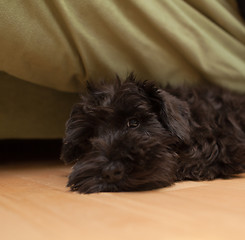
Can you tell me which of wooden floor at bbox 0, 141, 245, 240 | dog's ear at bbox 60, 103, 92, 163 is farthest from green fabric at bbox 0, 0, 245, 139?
wooden floor at bbox 0, 141, 245, 240

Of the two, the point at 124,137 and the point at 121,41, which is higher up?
the point at 121,41

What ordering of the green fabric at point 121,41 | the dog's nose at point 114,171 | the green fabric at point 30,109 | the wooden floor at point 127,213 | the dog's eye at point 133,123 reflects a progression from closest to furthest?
the wooden floor at point 127,213 → the dog's nose at point 114,171 → the dog's eye at point 133,123 → the green fabric at point 121,41 → the green fabric at point 30,109

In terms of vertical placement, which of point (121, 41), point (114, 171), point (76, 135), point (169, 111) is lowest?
point (76, 135)

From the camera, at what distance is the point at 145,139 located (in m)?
1.48

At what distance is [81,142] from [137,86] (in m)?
0.38

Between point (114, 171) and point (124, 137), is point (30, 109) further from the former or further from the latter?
point (114, 171)

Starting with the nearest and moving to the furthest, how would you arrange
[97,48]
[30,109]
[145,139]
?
[145,139] → [97,48] → [30,109]

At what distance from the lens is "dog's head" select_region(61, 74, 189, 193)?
1.37 meters

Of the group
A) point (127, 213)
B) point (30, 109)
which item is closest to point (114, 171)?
point (127, 213)

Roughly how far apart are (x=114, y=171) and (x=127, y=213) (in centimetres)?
31

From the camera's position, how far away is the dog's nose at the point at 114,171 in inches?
52.7

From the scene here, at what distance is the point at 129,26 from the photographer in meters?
1.86

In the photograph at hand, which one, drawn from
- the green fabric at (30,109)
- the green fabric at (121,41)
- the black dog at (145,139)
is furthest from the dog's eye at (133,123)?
the green fabric at (30,109)

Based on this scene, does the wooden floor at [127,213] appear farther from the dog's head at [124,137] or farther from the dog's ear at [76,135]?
the dog's ear at [76,135]
